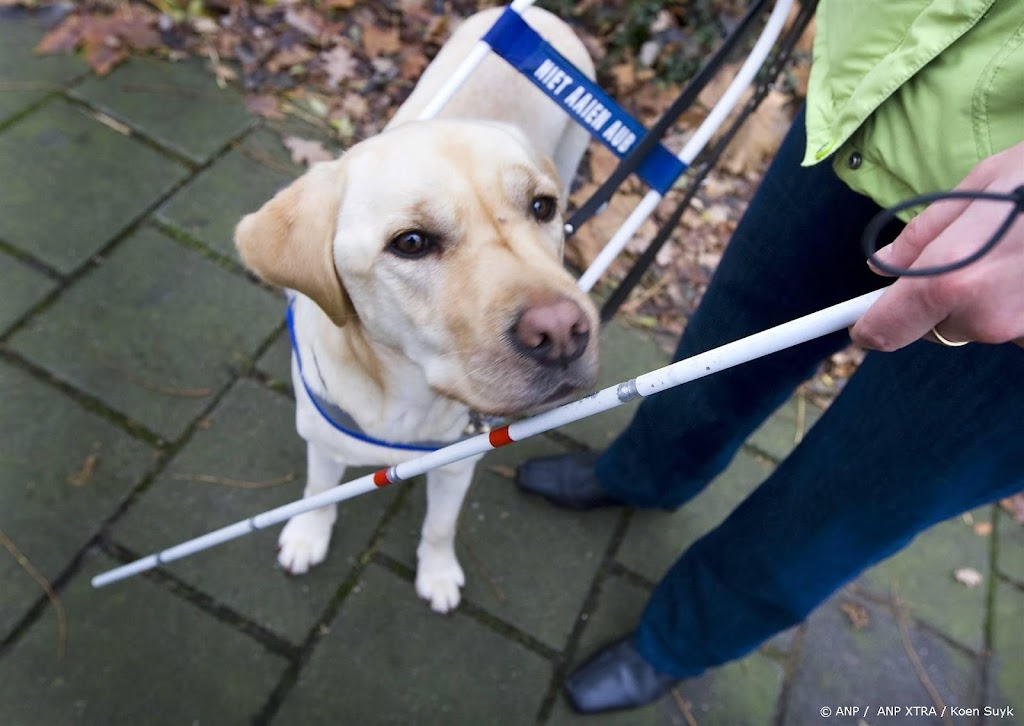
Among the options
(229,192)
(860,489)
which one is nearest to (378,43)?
(229,192)

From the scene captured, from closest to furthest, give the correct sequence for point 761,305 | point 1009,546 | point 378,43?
point 761,305
point 1009,546
point 378,43

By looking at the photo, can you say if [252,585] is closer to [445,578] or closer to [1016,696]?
[445,578]

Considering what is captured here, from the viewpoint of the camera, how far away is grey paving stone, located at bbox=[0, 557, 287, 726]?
6.85 feet

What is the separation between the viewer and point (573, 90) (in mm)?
1840

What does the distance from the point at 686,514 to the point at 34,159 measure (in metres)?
3.22

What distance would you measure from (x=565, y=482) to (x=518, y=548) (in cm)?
30

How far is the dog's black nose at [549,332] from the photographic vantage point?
130cm

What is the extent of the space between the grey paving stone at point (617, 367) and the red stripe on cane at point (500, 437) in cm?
175

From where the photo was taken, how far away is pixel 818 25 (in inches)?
57.4

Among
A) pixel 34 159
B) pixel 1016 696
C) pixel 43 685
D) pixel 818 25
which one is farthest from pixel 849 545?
pixel 34 159

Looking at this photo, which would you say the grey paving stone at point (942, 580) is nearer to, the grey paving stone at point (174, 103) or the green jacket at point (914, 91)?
the green jacket at point (914, 91)

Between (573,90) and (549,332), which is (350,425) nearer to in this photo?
(549,332)

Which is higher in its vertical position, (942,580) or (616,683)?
(942,580)

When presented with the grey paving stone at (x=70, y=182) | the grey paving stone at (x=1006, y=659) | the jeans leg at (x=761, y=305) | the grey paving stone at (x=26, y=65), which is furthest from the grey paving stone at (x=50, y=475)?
the grey paving stone at (x=1006, y=659)
